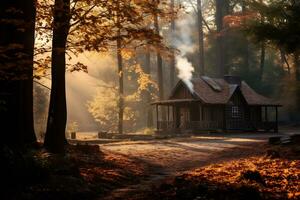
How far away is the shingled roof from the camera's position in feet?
132

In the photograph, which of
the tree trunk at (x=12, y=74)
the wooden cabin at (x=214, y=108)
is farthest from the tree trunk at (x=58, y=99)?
the wooden cabin at (x=214, y=108)

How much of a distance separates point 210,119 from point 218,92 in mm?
2656

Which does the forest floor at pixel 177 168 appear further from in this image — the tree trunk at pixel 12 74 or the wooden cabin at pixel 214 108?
the wooden cabin at pixel 214 108

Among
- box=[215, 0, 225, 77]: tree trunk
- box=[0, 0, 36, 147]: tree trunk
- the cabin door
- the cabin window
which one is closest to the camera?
box=[0, 0, 36, 147]: tree trunk

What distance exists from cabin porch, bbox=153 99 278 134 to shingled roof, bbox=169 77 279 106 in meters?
0.80

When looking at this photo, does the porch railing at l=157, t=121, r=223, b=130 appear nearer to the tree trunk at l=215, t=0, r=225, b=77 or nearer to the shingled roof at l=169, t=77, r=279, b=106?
the shingled roof at l=169, t=77, r=279, b=106

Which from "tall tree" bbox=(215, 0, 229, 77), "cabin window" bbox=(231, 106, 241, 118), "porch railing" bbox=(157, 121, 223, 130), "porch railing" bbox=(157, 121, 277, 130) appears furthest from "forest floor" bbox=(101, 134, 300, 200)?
"tall tree" bbox=(215, 0, 229, 77)

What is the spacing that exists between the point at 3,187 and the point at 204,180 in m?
4.27

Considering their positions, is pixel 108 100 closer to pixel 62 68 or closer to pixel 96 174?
pixel 62 68

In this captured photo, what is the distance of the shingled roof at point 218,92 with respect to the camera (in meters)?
40.2

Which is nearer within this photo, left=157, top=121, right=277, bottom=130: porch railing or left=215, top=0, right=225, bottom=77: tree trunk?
left=157, top=121, right=277, bottom=130: porch railing

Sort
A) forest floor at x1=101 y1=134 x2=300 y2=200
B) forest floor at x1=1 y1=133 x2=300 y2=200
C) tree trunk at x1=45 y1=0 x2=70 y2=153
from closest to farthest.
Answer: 1. forest floor at x1=1 y1=133 x2=300 y2=200
2. forest floor at x1=101 y1=134 x2=300 y2=200
3. tree trunk at x1=45 y1=0 x2=70 y2=153

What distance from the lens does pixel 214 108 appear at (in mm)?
42156

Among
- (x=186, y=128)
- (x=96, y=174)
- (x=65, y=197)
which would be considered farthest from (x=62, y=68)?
(x=186, y=128)
